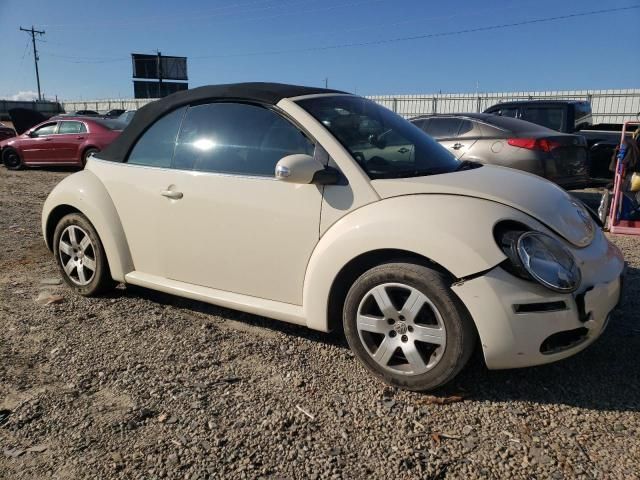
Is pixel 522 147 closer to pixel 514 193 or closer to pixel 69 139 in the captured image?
pixel 514 193

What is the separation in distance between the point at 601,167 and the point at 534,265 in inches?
332

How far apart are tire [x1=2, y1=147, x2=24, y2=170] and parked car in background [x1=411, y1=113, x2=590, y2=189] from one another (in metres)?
12.0

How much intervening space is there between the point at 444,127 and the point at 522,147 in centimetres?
157

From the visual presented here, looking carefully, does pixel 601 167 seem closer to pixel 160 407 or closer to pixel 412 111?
pixel 160 407

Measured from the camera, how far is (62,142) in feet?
44.3

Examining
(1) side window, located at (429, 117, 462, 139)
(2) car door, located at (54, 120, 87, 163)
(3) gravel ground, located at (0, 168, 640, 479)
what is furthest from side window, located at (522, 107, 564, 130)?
(2) car door, located at (54, 120, 87, 163)

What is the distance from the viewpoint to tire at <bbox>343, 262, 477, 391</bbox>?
261cm

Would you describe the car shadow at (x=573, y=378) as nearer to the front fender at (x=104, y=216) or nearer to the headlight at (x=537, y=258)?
the headlight at (x=537, y=258)

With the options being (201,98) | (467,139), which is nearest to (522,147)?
(467,139)

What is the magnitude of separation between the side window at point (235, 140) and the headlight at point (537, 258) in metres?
1.24

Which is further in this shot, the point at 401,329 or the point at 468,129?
the point at 468,129

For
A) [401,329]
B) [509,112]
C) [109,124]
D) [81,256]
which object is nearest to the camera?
[401,329]

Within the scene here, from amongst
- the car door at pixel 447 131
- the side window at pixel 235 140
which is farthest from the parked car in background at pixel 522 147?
the side window at pixel 235 140

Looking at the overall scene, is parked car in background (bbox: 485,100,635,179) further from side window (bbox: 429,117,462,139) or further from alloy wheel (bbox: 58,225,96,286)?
alloy wheel (bbox: 58,225,96,286)
